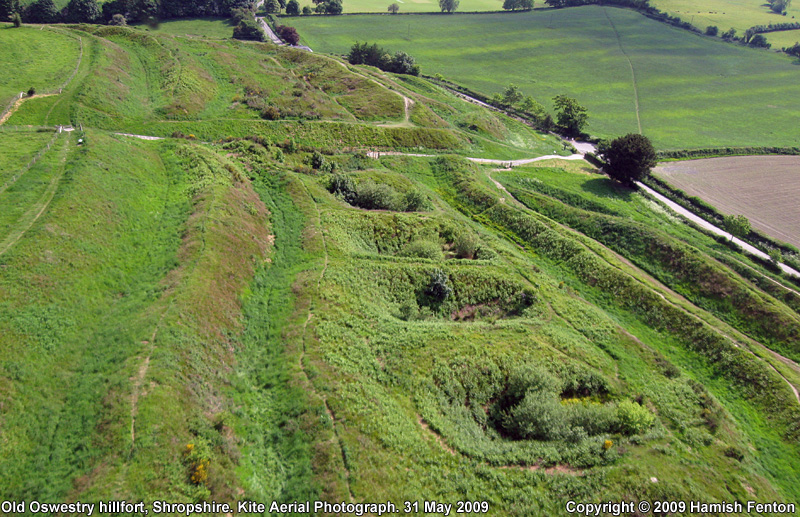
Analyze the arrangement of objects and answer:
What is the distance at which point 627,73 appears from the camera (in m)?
170

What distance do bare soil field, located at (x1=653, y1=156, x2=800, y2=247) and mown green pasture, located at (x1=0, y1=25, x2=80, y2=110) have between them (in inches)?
5146

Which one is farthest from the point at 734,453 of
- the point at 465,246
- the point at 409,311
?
the point at 465,246

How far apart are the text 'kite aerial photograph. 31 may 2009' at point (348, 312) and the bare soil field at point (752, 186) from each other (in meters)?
0.92

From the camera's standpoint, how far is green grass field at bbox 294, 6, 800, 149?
132 meters

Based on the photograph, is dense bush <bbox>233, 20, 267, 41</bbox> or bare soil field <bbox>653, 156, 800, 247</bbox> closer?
Answer: bare soil field <bbox>653, 156, 800, 247</bbox>

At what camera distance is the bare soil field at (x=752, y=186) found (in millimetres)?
81250

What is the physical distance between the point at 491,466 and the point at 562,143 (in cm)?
11507

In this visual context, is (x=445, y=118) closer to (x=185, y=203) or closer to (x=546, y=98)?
(x=546, y=98)

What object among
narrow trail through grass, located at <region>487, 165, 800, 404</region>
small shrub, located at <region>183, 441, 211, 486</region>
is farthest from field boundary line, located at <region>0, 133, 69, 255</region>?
narrow trail through grass, located at <region>487, 165, 800, 404</region>

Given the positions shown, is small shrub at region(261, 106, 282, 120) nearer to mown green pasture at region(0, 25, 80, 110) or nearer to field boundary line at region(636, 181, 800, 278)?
mown green pasture at region(0, 25, 80, 110)

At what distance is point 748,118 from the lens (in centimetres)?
13700

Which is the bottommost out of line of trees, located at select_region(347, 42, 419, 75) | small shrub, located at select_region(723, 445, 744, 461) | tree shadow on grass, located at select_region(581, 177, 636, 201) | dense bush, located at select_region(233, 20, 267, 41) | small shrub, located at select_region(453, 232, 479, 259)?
small shrub, located at select_region(723, 445, 744, 461)

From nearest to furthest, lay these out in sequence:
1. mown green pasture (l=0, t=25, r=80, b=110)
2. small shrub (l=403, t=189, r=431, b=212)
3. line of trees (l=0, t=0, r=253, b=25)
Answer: small shrub (l=403, t=189, r=431, b=212)
mown green pasture (l=0, t=25, r=80, b=110)
line of trees (l=0, t=0, r=253, b=25)

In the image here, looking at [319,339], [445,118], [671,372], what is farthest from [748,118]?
[319,339]
